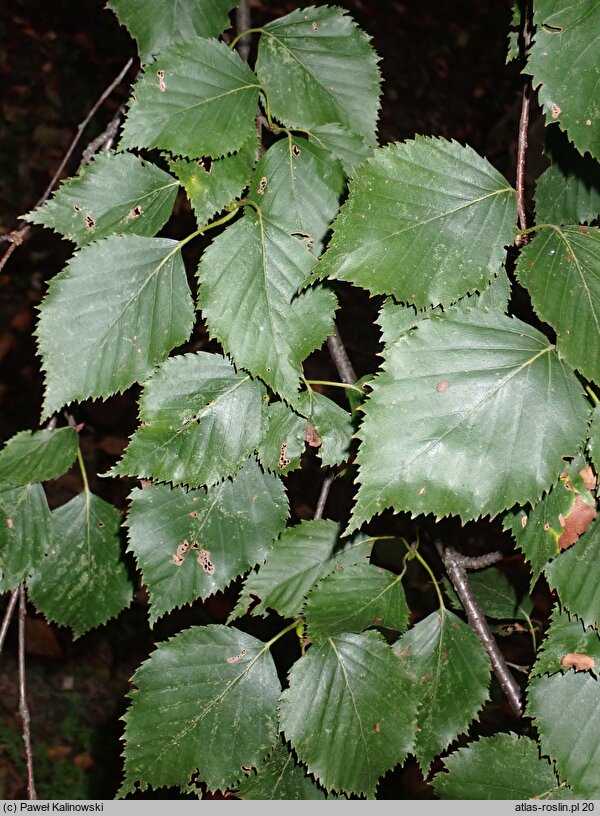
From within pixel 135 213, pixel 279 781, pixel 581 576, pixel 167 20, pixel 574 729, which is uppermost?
pixel 167 20

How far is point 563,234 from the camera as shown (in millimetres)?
812

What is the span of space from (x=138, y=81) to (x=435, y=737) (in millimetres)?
1004

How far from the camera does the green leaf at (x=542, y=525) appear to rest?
834 mm

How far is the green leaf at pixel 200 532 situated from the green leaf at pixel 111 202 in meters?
0.37

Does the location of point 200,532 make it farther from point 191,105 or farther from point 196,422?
point 191,105

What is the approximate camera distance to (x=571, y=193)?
1014mm

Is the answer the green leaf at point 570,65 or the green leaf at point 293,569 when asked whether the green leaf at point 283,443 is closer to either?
the green leaf at point 293,569

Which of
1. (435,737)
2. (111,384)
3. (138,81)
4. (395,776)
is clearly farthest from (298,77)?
(395,776)

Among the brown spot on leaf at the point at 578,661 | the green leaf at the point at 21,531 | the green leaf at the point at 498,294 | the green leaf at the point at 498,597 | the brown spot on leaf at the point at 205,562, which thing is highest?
the green leaf at the point at 498,294

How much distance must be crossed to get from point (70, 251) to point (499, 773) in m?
2.62

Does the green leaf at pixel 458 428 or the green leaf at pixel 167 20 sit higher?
the green leaf at pixel 167 20

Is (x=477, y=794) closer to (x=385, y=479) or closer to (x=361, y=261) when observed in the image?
(x=385, y=479)

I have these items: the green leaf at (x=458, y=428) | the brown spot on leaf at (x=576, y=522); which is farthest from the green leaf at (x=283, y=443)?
the brown spot on leaf at (x=576, y=522)

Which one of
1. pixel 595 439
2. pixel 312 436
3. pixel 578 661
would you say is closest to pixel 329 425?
pixel 312 436
